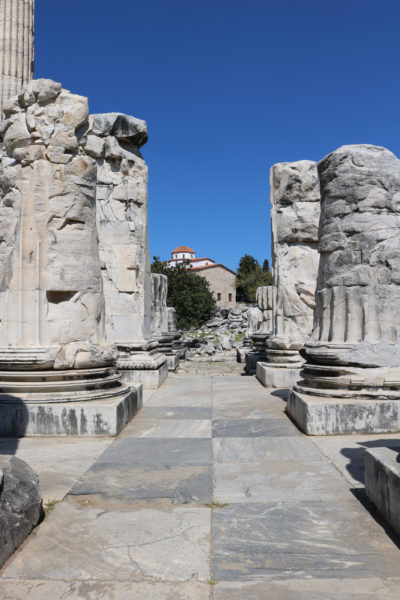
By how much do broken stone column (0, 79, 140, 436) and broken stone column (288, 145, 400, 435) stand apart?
7.42 feet

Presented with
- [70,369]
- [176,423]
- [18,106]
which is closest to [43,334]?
[70,369]

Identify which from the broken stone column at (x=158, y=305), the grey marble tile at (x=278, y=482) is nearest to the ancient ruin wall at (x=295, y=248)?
the grey marble tile at (x=278, y=482)

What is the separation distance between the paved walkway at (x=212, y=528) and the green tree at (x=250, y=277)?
5745cm

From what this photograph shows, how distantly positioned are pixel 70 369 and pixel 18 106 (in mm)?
3041

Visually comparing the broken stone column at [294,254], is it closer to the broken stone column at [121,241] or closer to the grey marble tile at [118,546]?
the broken stone column at [121,241]

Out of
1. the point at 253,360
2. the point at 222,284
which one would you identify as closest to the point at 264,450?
the point at 253,360

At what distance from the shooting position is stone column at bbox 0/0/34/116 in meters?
15.2

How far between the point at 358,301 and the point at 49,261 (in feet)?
11.2

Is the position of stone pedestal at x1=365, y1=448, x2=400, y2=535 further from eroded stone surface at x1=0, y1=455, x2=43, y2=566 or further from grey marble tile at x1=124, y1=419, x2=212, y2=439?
grey marble tile at x1=124, y1=419, x2=212, y2=439

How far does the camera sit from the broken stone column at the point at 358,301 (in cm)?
519

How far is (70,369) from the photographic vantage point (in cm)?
543

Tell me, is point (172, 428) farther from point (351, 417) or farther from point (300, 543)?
point (300, 543)

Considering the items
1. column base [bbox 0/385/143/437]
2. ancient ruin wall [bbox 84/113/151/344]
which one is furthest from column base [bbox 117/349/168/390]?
column base [bbox 0/385/143/437]

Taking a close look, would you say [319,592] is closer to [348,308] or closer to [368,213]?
[348,308]
